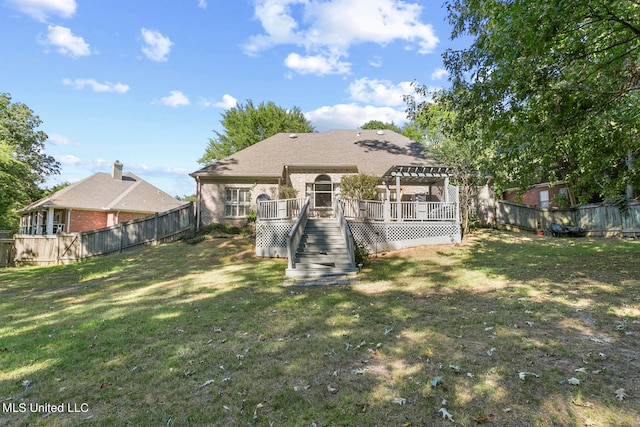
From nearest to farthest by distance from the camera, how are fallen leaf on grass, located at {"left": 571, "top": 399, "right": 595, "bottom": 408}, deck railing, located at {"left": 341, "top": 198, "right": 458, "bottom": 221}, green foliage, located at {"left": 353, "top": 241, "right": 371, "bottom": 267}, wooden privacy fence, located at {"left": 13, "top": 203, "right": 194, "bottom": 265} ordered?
fallen leaf on grass, located at {"left": 571, "top": 399, "right": 595, "bottom": 408} < green foliage, located at {"left": 353, "top": 241, "right": 371, "bottom": 267} < deck railing, located at {"left": 341, "top": 198, "right": 458, "bottom": 221} < wooden privacy fence, located at {"left": 13, "top": 203, "right": 194, "bottom": 265}

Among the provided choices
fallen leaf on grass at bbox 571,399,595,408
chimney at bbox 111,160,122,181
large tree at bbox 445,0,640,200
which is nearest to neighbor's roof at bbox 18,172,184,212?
chimney at bbox 111,160,122,181

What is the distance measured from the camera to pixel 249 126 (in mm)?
34812

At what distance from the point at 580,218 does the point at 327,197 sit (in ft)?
43.8

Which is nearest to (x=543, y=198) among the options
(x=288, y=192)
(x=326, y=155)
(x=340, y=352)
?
(x=326, y=155)

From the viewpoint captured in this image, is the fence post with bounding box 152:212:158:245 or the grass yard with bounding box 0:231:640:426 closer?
the grass yard with bounding box 0:231:640:426

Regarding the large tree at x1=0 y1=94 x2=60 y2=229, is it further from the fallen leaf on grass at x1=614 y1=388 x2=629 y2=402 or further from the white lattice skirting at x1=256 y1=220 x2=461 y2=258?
the fallen leaf on grass at x1=614 y1=388 x2=629 y2=402

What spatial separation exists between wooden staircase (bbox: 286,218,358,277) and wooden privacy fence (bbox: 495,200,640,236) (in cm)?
1127

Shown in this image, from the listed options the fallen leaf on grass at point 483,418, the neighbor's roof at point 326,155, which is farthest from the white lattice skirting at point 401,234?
the fallen leaf on grass at point 483,418

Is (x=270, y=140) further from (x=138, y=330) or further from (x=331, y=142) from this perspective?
(x=138, y=330)

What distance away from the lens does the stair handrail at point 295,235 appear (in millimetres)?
9836

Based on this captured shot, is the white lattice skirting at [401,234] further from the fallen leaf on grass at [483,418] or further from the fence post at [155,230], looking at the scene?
the fence post at [155,230]

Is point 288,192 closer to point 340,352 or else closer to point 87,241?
point 87,241

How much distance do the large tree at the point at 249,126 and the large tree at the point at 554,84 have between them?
2869 centimetres

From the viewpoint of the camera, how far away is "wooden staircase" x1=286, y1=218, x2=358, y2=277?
9664mm
